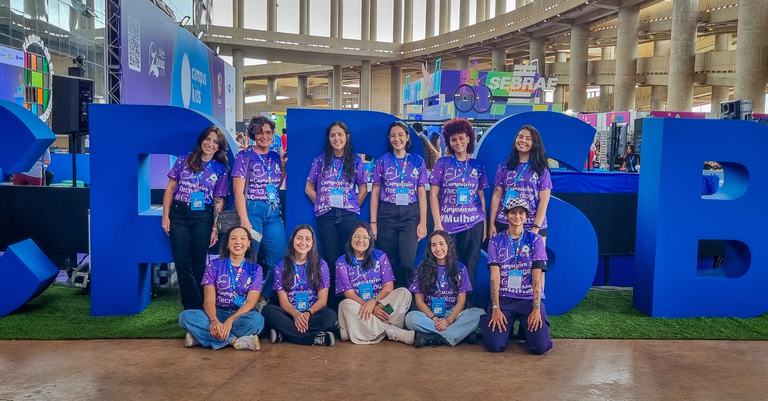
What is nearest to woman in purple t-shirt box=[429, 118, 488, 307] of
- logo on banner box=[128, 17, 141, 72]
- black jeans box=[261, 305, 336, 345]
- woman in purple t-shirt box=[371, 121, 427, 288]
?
woman in purple t-shirt box=[371, 121, 427, 288]

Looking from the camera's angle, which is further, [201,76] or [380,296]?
[201,76]

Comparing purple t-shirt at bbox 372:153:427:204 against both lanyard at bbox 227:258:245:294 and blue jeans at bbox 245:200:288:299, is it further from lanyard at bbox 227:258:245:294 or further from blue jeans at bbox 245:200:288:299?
lanyard at bbox 227:258:245:294

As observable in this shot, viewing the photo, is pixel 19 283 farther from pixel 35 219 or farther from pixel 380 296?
pixel 380 296

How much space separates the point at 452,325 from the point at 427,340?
213 millimetres

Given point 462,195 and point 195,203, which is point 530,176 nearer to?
point 462,195

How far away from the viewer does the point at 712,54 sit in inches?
1026

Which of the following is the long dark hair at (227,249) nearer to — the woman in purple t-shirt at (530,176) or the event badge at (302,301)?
the event badge at (302,301)

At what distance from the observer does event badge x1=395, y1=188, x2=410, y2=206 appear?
16.1 feet

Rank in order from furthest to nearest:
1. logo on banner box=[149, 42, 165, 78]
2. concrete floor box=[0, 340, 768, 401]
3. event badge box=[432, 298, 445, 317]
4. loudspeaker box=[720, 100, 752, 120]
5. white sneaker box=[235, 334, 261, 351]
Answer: loudspeaker box=[720, 100, 752, 120], logo on banner box=[149, 42, 165, 78], event badge box=[432, 298, 445, 317], white sneaker box=[235, 334, 261, 351], concrete floor box=[0, 340, 768, 401]

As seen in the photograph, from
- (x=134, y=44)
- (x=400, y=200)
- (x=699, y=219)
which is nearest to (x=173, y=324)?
(x=400, y=200)

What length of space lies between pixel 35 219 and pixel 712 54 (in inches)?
1052

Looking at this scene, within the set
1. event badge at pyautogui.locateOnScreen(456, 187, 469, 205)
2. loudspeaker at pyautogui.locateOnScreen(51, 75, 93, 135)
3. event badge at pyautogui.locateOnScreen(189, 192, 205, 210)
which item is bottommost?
event badge at pyautogui.locateOnScreen(189, 192, 205, 210)

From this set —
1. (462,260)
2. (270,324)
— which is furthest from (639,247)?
(270,324)

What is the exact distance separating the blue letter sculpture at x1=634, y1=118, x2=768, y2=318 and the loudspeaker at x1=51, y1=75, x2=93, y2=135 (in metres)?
5.58
